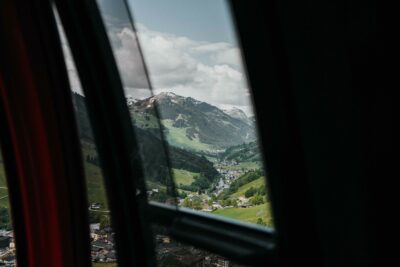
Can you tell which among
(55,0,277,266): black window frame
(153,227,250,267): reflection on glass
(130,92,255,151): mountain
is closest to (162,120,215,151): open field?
(130,92,255,151): mountain

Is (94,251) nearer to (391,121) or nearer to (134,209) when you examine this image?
(134,209)

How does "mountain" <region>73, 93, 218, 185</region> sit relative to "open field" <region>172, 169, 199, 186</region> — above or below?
above

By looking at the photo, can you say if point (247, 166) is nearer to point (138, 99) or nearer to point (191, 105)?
point (191, 105)

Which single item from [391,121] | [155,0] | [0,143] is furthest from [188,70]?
[0,143]

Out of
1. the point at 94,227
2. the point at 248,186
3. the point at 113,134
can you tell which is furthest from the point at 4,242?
the point at 248,186

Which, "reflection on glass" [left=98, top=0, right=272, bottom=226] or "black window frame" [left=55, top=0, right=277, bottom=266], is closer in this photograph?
"reflection on glass" [left=98, top=0, right=272, bottom=226]

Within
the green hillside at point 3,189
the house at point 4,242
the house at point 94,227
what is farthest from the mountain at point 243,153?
the house at point 4,242

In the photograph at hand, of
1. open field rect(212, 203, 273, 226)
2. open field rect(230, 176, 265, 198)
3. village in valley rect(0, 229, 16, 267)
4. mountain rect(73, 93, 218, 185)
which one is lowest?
village in valley rect(0, 229, 16, 267)

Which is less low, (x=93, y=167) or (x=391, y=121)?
(x=391, y=121)

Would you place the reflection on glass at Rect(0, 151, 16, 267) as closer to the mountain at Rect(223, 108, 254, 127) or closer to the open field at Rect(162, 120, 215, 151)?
the open field at Rect(162, 120, 215, 151)
